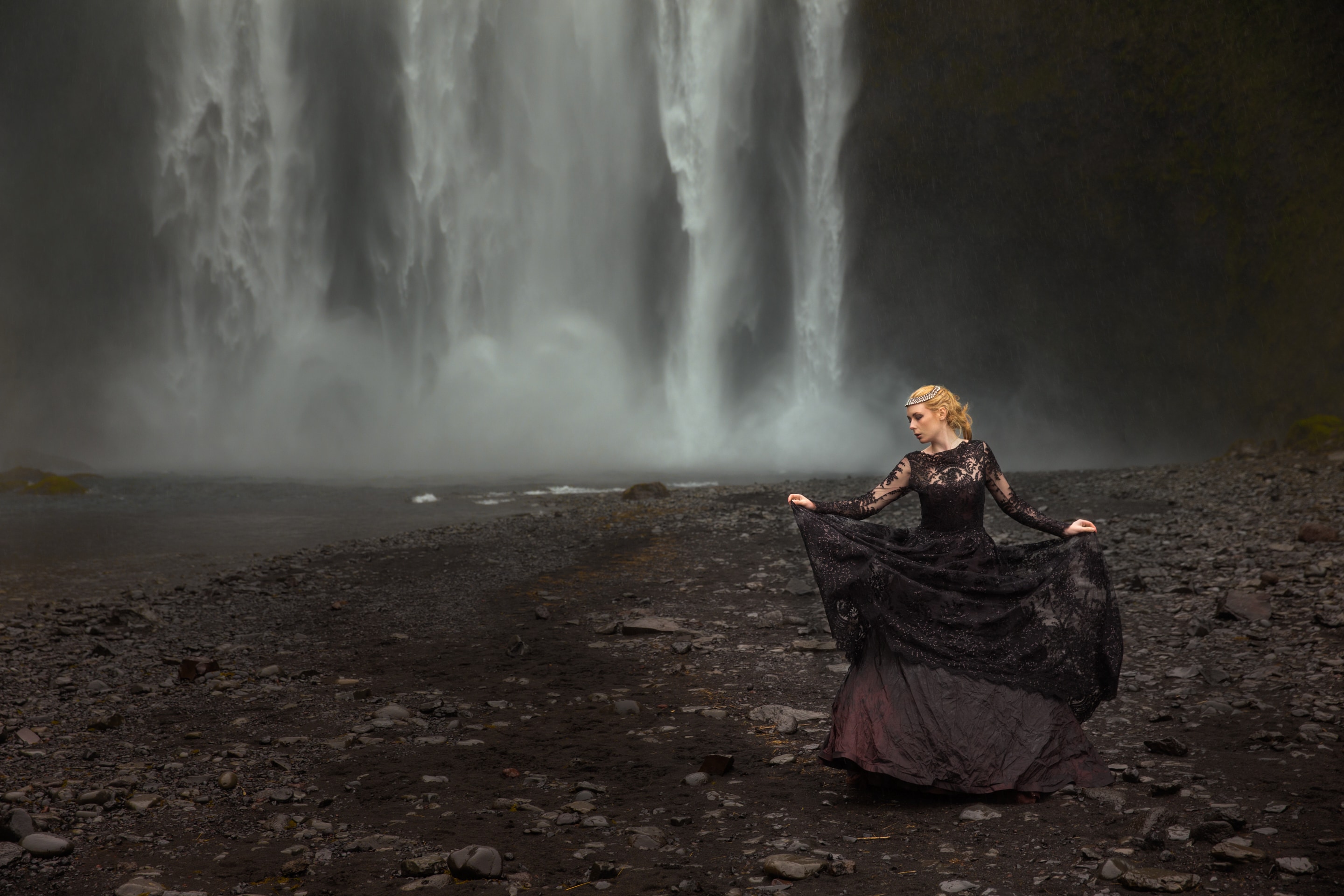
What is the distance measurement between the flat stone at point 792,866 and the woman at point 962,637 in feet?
2.61

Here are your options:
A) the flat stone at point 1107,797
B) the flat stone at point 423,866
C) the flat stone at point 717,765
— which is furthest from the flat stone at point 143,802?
the flat stone at point 1107,797

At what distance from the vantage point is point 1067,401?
119 feet

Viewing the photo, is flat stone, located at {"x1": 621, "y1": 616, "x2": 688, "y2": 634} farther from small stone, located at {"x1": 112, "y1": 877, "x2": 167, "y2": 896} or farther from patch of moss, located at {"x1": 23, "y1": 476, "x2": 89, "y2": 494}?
patch of moss, located at {"x1": 23, "y1": 476, "x2": 89, "y2": 494}

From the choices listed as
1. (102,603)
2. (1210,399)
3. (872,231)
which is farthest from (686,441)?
(102,603)

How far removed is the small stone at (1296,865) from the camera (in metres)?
3.59

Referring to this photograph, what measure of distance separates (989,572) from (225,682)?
5.75 meters

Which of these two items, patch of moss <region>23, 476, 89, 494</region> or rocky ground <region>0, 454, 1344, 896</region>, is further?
patch of moss <region>23, 476, 89, 494</region>

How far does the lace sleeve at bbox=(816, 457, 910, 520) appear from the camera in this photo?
5145 mm

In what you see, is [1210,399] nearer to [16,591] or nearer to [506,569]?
[506,569]

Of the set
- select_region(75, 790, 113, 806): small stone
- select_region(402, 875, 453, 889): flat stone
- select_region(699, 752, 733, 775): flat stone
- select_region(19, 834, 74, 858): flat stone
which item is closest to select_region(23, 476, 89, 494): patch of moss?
select_region(75, 790, 113, 806): small stone

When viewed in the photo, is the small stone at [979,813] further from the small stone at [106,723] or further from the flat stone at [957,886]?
the small stone at [106,723]

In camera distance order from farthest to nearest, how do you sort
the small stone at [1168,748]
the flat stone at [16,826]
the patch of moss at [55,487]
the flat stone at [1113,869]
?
the patch of moss at [55,487]
the small stone at [1168,748]
the flat stone at [16,826]
the flat stone at [1113,869]

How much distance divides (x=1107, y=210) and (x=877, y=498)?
3339 cm

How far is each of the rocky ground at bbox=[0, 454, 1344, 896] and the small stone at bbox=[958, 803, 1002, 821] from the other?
0.03m
